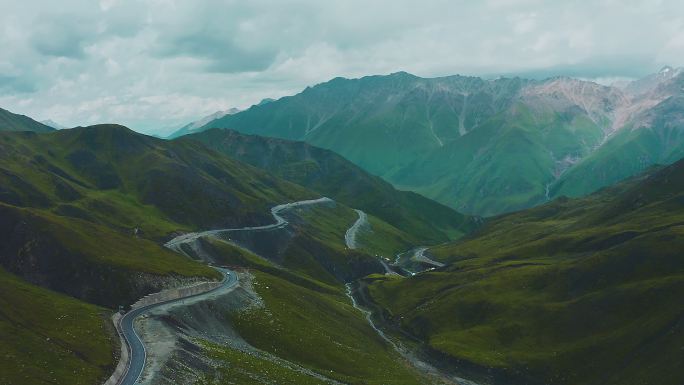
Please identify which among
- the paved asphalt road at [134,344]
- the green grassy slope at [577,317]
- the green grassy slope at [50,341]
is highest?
the green grassy slope at [50,341]

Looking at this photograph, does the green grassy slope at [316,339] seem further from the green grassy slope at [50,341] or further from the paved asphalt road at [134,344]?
the green grassy slope at [50,341]

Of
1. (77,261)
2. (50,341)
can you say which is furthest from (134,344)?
(77,261)

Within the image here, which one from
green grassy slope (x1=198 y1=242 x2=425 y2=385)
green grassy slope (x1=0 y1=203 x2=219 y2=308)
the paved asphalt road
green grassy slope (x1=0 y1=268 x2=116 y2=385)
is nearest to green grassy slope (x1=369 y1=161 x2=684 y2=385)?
green grassy slope (x1=198 y1=242 x2=425 y2=385)

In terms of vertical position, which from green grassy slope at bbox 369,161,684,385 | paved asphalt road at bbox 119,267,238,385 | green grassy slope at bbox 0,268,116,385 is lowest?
green grassy slope at bbox 369,161,684,385

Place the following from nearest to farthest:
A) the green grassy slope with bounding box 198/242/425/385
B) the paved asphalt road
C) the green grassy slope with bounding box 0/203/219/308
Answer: the paved asphalt road
the green grassy slope with bounding box 198/242/425/385
the green grassy slope with bounding box 0/203/219/308

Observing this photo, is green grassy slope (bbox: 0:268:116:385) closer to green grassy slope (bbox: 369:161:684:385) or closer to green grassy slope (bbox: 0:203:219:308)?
green grassy slope (bbox: 0:203:219:308)

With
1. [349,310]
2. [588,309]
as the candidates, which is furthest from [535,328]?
[349,310]

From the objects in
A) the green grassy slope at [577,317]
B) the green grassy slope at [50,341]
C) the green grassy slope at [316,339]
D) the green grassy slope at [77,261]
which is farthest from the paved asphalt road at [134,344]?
the green grassy slope at [577,317]

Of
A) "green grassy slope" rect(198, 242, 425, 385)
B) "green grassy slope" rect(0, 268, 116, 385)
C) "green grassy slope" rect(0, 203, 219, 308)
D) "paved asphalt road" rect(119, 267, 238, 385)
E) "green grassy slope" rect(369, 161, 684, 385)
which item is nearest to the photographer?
"green grassy slope" rect(0, 268, 116, 385)

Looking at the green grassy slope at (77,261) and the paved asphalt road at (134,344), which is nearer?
the paved asphalt road at (134,344)
